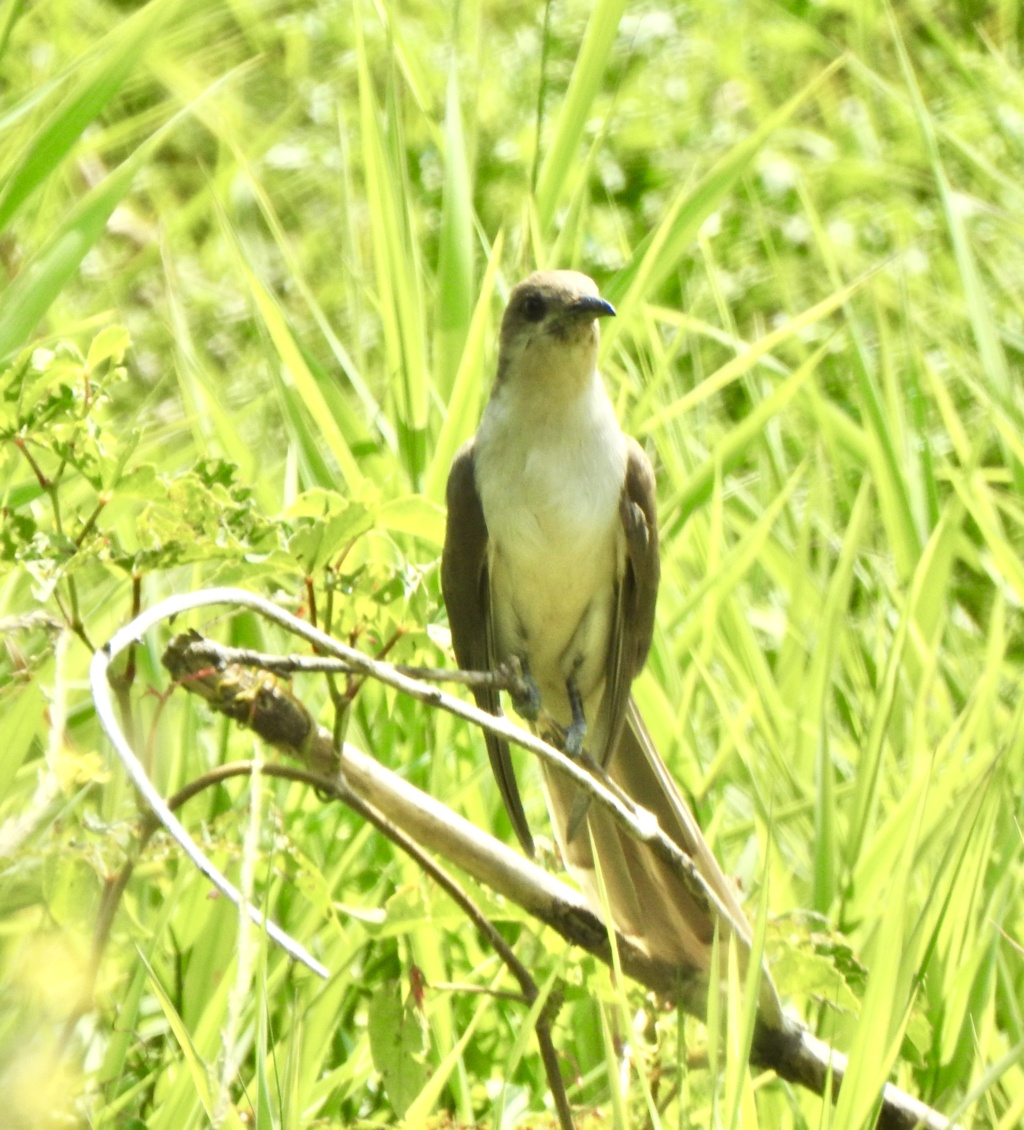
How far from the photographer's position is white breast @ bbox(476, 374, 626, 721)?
2.99 meters

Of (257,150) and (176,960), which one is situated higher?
(257,150)

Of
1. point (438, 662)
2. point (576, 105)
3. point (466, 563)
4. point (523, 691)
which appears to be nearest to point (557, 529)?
point (466, 563)

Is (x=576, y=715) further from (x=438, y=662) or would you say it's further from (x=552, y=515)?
(x=552, y=515)

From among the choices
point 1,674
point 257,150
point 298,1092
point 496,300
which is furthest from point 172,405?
point 298,1092

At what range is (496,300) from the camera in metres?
3.68

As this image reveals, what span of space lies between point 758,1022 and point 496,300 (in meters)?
1.89

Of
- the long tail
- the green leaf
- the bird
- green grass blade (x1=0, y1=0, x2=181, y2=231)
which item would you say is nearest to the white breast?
the bird

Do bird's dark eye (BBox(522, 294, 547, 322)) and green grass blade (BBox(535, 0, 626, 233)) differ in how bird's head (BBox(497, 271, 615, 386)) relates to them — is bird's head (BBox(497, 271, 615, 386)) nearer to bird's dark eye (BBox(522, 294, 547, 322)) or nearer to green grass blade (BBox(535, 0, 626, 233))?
bird's dark eye (BBox(522, 294, 547, 322))

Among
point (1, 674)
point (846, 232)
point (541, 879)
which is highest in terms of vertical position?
point (1, 674)

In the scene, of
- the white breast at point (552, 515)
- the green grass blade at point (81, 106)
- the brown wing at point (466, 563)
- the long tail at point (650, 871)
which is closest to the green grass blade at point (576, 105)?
the white breast at point (552, 515)

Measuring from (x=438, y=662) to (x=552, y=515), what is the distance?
14.9 inches

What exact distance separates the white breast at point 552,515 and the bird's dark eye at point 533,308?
0.14 metres

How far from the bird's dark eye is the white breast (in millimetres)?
141

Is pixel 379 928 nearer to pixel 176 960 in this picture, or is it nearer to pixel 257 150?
pixel 176 960
